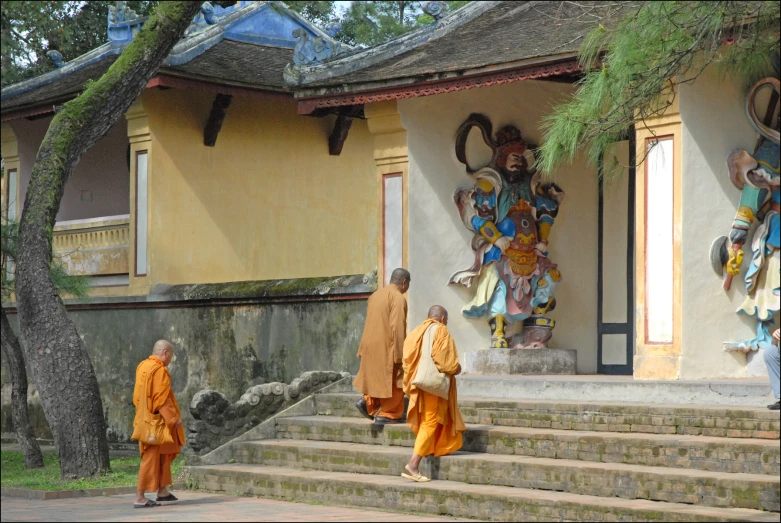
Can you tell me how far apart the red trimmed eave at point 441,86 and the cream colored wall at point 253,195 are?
3.64m

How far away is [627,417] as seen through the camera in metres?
10.6

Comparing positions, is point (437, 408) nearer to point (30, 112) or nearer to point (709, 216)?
point (709, 216)

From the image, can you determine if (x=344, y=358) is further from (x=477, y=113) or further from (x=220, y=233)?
(x=220, y=233)

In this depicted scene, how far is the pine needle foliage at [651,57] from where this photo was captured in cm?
969

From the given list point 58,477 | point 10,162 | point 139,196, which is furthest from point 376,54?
point 10,162

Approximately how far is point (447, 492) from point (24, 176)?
11.7 m

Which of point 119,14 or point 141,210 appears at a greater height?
point 119,14

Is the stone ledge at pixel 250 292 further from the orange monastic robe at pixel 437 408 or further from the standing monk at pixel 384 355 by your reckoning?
the orange monastic robe at pixel 437 408

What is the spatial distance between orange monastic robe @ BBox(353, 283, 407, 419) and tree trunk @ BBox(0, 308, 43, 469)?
4.17m

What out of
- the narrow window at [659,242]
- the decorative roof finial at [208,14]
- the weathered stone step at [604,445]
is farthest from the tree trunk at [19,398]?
the narrow window at [659,242]

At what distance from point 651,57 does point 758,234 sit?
2.42 metres

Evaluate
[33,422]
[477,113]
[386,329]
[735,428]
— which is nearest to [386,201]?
[477,113]

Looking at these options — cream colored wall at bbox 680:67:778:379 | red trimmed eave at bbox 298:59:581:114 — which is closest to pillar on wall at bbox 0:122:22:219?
red trimmed eave at bbox 298:59:581:114

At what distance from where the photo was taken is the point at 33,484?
12.1 meters
